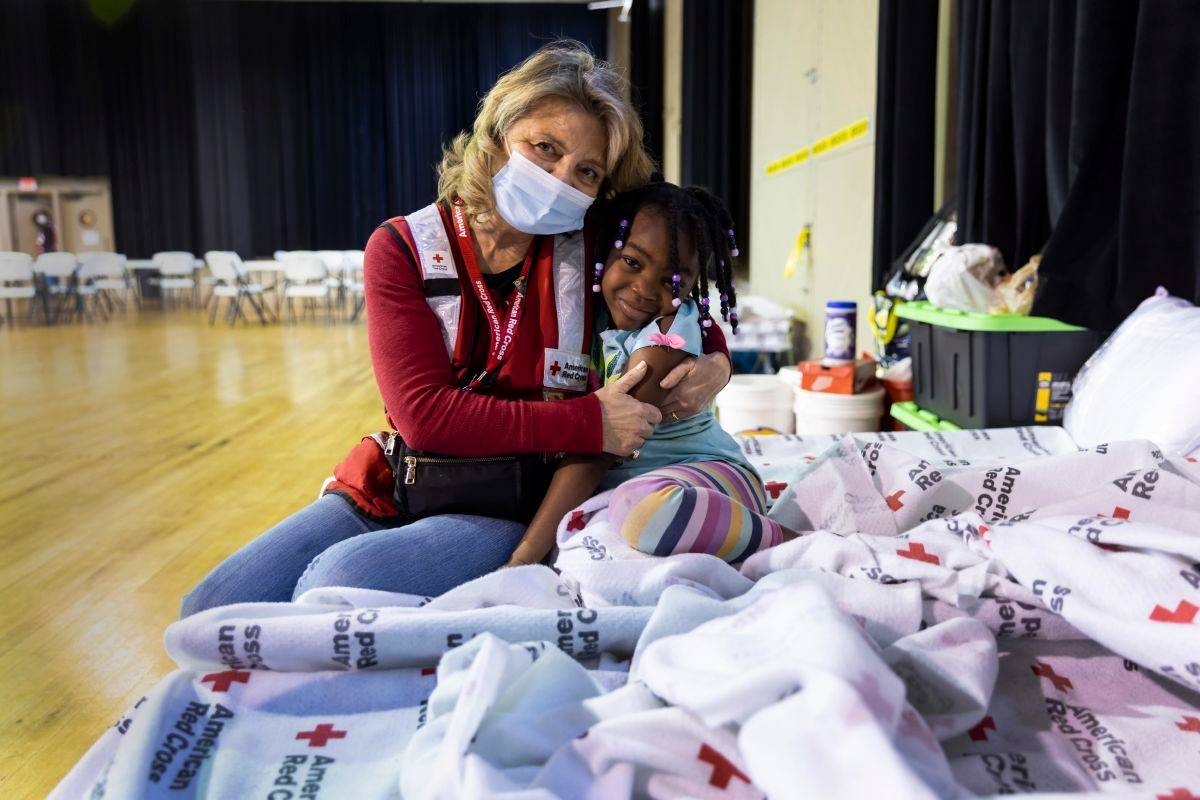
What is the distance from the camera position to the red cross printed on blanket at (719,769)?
73 cm

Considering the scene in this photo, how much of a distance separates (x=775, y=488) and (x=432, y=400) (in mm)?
720

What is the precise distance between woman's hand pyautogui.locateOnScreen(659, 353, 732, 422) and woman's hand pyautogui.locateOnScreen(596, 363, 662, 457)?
0.18 feet

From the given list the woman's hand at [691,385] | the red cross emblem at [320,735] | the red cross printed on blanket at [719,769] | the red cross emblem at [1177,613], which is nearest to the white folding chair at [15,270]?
the woman's hand at [691,385]

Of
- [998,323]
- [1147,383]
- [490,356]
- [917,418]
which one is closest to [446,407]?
[490,356]

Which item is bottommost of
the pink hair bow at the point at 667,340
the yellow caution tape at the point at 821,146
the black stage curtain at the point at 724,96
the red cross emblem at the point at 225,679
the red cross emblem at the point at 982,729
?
the red cross emblem at the point at 982,729

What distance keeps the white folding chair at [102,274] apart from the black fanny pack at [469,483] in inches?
419

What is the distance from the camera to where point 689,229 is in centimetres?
140

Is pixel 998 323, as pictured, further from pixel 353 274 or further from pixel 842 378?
pixel 353 274

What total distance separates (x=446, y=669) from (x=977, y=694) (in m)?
0.48

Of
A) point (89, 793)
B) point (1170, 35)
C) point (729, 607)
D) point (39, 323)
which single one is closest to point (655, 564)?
point (729, 607)

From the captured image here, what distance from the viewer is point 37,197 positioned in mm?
12102

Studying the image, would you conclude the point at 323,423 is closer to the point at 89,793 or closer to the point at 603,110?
the point at 603,110

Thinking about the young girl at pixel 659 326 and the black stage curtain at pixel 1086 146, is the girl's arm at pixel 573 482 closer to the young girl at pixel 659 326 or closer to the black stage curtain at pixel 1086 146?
the young girl at pixel 659 326

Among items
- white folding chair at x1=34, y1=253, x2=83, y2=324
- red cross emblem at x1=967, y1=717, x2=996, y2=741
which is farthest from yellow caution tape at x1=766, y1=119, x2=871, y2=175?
white folding chair at x1=34, y1=253, x2=83, y2=324
